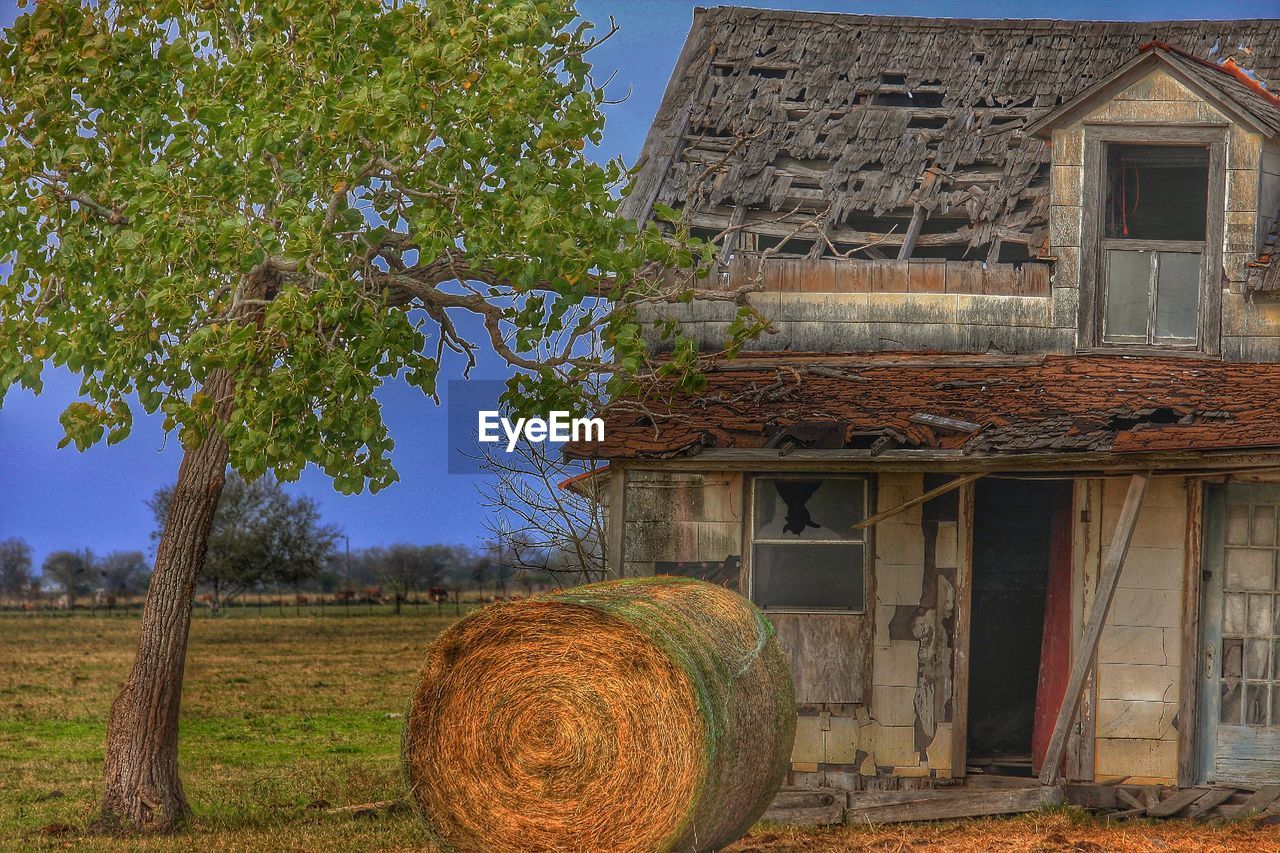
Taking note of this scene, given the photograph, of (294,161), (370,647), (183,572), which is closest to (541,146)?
(294,161)

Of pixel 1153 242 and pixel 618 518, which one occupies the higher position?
pixel 1153 242

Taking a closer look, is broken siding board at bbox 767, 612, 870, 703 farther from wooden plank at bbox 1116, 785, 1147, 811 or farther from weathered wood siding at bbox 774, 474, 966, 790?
wooden plank at bbox 1116, 785, 1147, 811

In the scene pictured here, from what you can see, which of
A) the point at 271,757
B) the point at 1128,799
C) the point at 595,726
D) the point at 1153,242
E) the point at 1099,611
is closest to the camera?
the point at 595,726

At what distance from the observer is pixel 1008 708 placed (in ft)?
41.5

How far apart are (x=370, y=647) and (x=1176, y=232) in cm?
2338

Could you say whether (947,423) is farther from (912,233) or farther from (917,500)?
(912,233)

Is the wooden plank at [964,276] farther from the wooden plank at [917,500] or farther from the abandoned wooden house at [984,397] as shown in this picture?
the wooden plank at [917,500]

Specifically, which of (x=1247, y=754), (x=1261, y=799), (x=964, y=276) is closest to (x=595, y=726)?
(x=1261, y=799)

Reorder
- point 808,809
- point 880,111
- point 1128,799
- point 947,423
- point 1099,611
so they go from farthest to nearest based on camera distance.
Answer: point 880,111 < point 1128,799 < point 808,809 < point 947,423 < point 1099,611

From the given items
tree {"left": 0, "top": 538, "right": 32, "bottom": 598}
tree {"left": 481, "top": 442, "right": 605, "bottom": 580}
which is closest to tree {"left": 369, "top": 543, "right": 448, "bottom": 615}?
tree {"left": 0, "top": 538, "right": 32, "bottom": 598}

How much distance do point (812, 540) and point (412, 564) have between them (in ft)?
152

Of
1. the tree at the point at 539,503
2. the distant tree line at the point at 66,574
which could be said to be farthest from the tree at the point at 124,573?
the tree at the point at 539,503

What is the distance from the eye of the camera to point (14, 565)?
185 ft

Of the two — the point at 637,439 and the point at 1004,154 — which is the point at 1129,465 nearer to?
the point at 637,439
